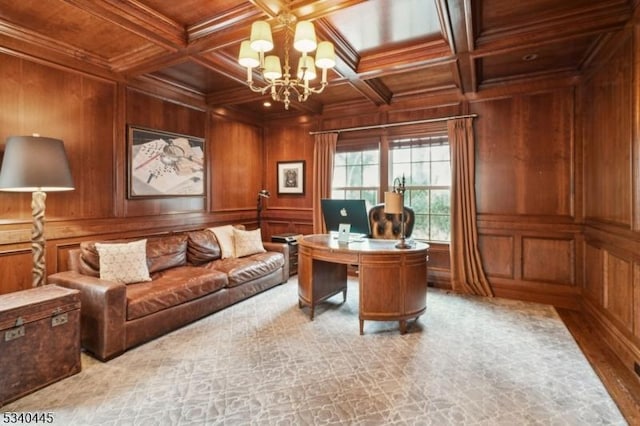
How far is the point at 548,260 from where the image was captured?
403 centimetres

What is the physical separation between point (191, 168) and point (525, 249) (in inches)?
176

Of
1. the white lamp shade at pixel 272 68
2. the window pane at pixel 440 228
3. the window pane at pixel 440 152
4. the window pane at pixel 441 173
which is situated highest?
the white lamp shade at pixel 272 68

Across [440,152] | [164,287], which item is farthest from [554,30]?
[164,287]

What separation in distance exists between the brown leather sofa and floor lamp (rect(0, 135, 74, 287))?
1.07ft

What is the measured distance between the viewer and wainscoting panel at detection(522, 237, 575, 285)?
3.93 meters

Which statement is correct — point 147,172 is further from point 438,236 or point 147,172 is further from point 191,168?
point 438,236

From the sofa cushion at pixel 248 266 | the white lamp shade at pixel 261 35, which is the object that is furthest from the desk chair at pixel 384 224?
the white lamp shade at pixel 261 35

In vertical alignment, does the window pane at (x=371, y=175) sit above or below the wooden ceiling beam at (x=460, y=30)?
below

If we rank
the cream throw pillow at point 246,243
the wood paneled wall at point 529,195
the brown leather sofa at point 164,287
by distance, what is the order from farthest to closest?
the cream throw pillow at point 246,243, the wood paneled wall at point 529,195, the brown leather sofa at point 164,287

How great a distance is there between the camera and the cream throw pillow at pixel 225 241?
438cm

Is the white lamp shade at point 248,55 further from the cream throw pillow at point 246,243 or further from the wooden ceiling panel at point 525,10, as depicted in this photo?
the cream throw pillow at point 246,243

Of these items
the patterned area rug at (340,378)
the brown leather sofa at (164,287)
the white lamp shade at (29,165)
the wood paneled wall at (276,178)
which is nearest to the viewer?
the patterned area rug at (340,378)

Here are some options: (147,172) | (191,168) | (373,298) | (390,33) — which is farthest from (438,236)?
(147,172)

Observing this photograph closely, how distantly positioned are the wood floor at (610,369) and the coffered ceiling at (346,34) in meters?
2.66
